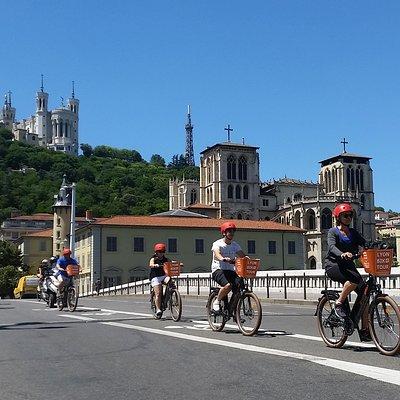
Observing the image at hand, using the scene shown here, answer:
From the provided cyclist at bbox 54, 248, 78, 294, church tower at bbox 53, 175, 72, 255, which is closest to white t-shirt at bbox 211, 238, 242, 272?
cyclist at bbox 54, 248, 78, 294

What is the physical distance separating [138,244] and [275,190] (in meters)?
85.5

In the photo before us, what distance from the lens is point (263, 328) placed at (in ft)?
37.0

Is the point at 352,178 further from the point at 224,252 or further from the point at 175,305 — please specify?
the point at 224,252

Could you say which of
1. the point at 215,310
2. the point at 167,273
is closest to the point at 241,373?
the point at 215,310

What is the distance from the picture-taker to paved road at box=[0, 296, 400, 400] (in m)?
5.54

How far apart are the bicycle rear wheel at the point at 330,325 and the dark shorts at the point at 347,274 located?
44cm

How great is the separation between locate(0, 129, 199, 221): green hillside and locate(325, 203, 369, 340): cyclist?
5078 inches

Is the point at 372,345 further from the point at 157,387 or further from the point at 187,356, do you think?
the point at 157,387

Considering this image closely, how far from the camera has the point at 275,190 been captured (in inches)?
6014

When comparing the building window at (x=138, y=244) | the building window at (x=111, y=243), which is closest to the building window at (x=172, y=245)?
the building window at (x=138, y=244)

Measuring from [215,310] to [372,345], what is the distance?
297cm

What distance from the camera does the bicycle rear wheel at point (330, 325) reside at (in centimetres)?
793

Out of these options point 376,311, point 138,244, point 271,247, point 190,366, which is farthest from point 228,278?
point 271,247

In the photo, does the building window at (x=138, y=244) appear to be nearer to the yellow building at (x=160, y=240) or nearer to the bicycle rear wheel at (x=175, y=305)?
the yellow building at (x=160, y=240)
